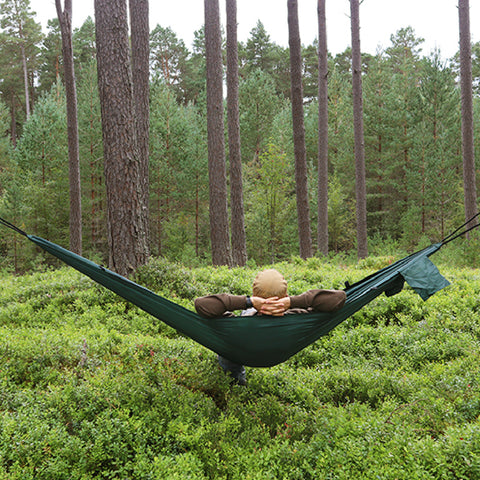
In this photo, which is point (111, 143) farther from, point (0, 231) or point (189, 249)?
point (0, 231)

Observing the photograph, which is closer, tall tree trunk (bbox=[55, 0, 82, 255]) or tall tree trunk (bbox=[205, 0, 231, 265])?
tall tree trunk (bbox=[205, 0, 231, 265])

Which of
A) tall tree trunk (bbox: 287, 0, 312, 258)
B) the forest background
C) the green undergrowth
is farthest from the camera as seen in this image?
the forest background

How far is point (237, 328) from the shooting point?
2520 millimetres

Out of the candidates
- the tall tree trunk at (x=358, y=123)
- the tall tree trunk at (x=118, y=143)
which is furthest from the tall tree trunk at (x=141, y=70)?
the tall tree trunk at (x=358, y=123)

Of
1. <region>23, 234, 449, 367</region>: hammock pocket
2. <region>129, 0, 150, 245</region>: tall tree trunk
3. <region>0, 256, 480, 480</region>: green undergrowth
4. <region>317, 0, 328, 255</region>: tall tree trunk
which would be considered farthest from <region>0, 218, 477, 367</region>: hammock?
<region>317, 0, 328, 255</region>: tall tree trunk

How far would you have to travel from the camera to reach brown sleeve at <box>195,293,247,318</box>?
253 cm

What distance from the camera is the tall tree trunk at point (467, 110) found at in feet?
32.1

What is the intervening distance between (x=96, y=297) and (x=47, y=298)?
701 millimetres

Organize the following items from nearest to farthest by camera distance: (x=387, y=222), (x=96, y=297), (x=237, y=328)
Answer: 1. (x=237, y=328)
2. (x=96, y=297)
3. (x=387, y=222)

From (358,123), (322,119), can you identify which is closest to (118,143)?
(322,119)

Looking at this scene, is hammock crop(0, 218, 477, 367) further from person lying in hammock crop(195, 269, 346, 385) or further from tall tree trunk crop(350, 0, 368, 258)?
tall tree trunk crop(350, 0, 368, 258)

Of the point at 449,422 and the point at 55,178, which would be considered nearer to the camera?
the point at 449,422

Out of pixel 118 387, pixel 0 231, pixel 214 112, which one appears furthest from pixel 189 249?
pixel 118 387

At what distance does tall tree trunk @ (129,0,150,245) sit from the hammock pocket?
15.7 ft
